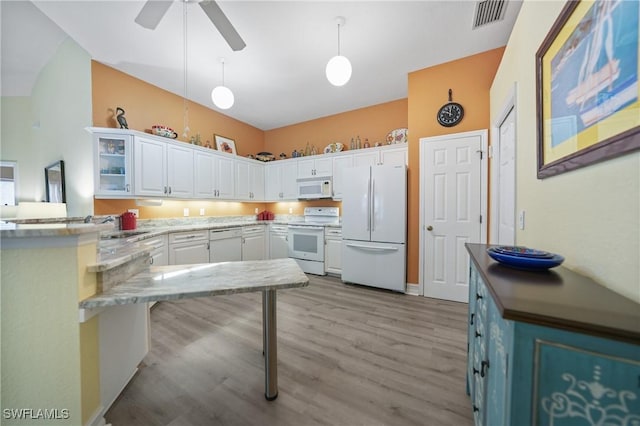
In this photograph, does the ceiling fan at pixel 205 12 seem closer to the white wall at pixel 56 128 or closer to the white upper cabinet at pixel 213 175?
the white wall at pixel 56 128

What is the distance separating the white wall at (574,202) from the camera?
738 millimetres

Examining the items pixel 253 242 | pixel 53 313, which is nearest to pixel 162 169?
pixel 253 242

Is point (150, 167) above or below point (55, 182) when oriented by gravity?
above

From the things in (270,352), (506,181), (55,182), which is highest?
(55,182)

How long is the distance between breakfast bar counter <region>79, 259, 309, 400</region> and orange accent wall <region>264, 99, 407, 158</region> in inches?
140

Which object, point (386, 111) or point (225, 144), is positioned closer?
point (386, 111)

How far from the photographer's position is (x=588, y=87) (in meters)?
0.92

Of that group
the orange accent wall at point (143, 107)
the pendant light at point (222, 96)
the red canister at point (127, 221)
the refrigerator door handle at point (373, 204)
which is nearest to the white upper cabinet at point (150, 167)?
the red canister at point (127, 221)

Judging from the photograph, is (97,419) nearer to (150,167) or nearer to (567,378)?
(567,378)

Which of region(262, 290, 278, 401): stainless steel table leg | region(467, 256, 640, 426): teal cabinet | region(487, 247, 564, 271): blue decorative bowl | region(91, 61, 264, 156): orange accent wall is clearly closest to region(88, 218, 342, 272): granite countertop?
region(262, 290, 278, 401): stainless steel table leg

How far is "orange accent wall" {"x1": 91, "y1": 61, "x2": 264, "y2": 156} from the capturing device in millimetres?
2996

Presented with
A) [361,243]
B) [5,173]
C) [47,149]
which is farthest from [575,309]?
[5,173]

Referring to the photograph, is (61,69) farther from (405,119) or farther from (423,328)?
(423,328)

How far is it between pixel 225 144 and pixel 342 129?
242cm
